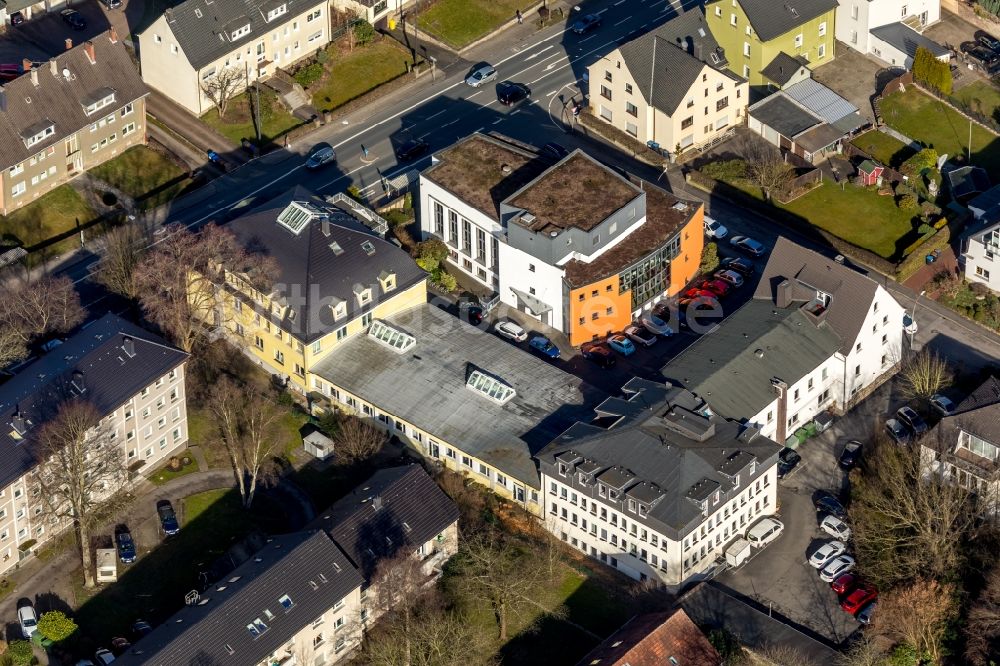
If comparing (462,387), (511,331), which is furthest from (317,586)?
(511,331)

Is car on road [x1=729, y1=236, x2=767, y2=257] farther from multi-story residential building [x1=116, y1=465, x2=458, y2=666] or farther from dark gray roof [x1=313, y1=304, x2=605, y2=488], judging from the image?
multi-story residential building [x1=116, y1=465, x2=458, y2=666]

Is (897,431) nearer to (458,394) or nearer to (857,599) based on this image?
(857,599)

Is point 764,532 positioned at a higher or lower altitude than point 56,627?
lower

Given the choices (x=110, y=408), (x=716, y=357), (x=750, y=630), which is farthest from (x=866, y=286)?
(x=110, y=408)

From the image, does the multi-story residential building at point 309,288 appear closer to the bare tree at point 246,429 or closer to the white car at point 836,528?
the bare tree at point 246,429

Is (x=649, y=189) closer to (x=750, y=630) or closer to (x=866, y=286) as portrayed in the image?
(x=866, y=286)

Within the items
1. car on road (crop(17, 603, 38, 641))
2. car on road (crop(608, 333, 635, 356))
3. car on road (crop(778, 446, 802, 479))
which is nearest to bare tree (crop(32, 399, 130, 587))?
car on road (crop(17, 603, 38, 641))
